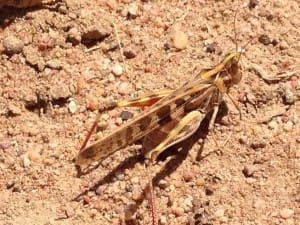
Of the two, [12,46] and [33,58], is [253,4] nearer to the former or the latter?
[33,58]

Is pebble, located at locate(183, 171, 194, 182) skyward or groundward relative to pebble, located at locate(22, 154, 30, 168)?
skyward

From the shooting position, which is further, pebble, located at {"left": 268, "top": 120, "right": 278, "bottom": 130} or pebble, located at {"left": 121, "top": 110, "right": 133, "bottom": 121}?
pebble, located at {"left": 121, "top": 110, "right": 133, "bottom": 121}

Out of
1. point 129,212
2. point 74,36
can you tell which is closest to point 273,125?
point 129,212

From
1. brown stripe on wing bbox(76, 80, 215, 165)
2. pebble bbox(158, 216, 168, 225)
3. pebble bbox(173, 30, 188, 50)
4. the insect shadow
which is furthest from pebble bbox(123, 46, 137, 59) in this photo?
pebble bbox(158, 216, 168, 225)

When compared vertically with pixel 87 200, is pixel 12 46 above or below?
above

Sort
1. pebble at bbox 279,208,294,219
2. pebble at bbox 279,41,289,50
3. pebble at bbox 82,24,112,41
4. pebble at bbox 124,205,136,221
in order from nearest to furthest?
pebble at bbox 279,208,294,219, pebble at bbox 124,205,136,221, pebble at bbox 279,41,289,50, pebble at bbox 82,24,112,41

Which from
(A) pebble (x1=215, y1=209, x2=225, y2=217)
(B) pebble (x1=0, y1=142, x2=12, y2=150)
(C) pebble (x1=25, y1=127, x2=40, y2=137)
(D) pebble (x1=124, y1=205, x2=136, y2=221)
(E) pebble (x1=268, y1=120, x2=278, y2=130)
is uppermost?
(E) pebble (x1=268, y1=120, x2=278, y2=130)

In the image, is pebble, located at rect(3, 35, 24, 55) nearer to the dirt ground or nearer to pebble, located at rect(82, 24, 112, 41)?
the dirt ground

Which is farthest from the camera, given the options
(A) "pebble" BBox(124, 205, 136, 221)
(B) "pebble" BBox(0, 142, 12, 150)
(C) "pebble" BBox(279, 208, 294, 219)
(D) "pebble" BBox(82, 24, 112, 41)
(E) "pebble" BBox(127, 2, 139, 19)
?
(E) "pebble" BBox(127, 2, 139, 19)
